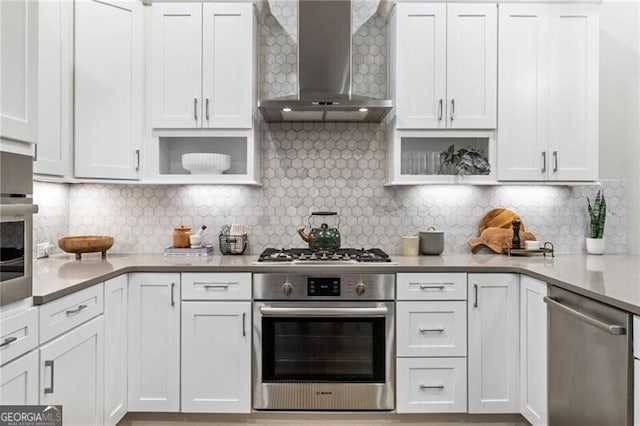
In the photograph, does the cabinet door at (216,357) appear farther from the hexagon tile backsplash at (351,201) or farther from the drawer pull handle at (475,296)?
the drawer pull handle at (475,296)

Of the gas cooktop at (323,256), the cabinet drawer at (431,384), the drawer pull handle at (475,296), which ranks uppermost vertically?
the gas cooktop at (323,256)

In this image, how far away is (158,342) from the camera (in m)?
2.56

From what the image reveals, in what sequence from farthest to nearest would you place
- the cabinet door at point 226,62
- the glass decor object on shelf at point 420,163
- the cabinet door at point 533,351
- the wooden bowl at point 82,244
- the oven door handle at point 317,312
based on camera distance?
the glass decor object on shelf at point 420,163, the cabinet door at point 226,62, the wooden bowl at point 82,244, the oven door handle at point 317,312, the cabinet door at point 533,351

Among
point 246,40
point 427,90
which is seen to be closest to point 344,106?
point 427,90

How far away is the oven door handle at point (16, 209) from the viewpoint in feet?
4.91

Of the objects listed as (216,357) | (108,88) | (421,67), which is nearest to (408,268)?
(216,357)

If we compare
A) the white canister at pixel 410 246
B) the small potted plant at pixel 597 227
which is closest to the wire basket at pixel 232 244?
the white canister at pixel 410 246

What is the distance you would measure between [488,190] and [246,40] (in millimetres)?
1961

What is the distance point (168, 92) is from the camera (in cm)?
290

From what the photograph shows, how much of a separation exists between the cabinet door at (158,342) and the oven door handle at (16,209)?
3.34ft

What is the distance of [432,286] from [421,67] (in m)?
1.40

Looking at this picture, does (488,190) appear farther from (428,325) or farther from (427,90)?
(428,325)

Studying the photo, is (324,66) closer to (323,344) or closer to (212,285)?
(212,285)

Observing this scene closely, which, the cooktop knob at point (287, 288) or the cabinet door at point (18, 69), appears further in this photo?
the cooktop knob at point (287, 288)
